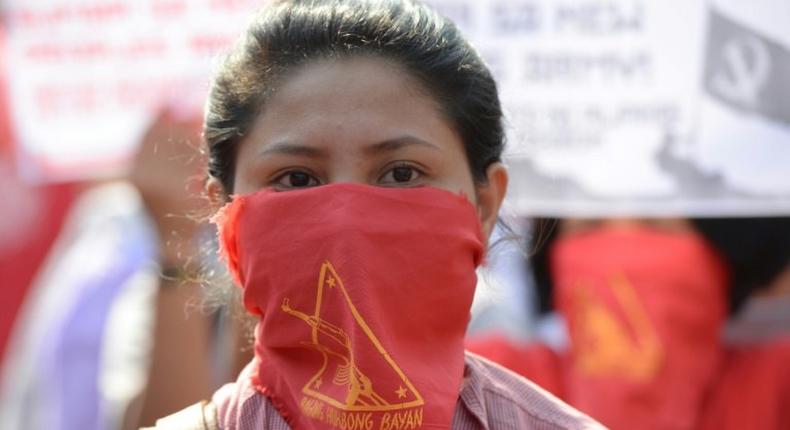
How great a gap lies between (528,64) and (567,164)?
288 mm

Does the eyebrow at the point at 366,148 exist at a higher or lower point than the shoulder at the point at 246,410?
higher

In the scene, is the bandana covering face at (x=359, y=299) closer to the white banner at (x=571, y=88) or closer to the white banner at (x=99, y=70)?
the white banner at (x=571, y=88)

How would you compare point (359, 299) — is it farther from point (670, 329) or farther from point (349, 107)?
point (670, 329)

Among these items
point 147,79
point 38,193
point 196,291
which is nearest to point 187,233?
point 196,291

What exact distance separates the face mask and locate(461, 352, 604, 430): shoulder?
4.67 feet

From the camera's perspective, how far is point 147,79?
3.76 metres

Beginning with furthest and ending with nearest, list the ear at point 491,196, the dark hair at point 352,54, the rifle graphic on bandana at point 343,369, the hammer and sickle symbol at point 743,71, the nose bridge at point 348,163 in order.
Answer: the hammer and sickle symbol at point 743,71, the ear at point 491,196, the dark hair at point 352,54, the nose bridge at point 348,163, the rifle graphic on bandana at point 343,369

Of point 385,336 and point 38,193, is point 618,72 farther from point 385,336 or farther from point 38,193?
point 38,193

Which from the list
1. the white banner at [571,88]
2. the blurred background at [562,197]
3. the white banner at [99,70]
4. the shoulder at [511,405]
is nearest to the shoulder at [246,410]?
the shoulder at [511,405]

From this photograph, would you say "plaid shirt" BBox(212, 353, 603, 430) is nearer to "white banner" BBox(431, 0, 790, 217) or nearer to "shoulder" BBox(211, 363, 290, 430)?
"shoulder" BBox(211, 363, 290, 430)

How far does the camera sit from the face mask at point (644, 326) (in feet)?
12.2

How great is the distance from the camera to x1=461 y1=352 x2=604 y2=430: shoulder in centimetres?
225

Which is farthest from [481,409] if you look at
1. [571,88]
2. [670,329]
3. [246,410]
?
[670,329]

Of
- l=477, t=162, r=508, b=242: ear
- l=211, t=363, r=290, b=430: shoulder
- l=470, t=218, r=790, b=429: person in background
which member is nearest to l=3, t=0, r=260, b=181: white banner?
l=470, t=218, r=790, b=429: person in background
